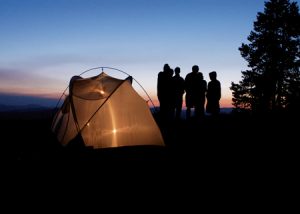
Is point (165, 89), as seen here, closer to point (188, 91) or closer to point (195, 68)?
point (188, 91)

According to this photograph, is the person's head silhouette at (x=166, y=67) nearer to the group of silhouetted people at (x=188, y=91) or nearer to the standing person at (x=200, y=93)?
the group of silhouetted people at (x=188, y=91)

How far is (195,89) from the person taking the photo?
1223 centimetres

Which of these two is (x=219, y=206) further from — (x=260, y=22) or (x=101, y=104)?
(x=260, y=22)

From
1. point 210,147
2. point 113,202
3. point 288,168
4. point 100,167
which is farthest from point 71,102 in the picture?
point 288,168

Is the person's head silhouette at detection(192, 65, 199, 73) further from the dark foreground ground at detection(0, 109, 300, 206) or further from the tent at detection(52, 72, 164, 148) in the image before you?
the tent at detection(52, 72, 164, 148)

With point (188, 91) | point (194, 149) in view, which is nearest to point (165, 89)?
point (188, 91)

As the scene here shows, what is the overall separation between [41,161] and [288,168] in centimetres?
535

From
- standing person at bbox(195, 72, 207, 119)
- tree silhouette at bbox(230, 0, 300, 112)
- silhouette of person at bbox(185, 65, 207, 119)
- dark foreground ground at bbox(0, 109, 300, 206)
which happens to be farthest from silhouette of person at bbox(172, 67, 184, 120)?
tree silhouette at bbox(230, 0, 300, 112)

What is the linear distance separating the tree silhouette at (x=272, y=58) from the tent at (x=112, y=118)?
19194mm

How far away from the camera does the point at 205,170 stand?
6.41m

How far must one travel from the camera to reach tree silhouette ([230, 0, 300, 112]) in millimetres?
27375

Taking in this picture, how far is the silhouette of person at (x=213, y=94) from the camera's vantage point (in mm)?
12141

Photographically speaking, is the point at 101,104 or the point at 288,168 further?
the point at 101,104

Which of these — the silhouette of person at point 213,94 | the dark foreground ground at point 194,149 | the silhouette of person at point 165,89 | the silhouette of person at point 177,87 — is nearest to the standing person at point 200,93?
the silhouette of person at point 213,94
